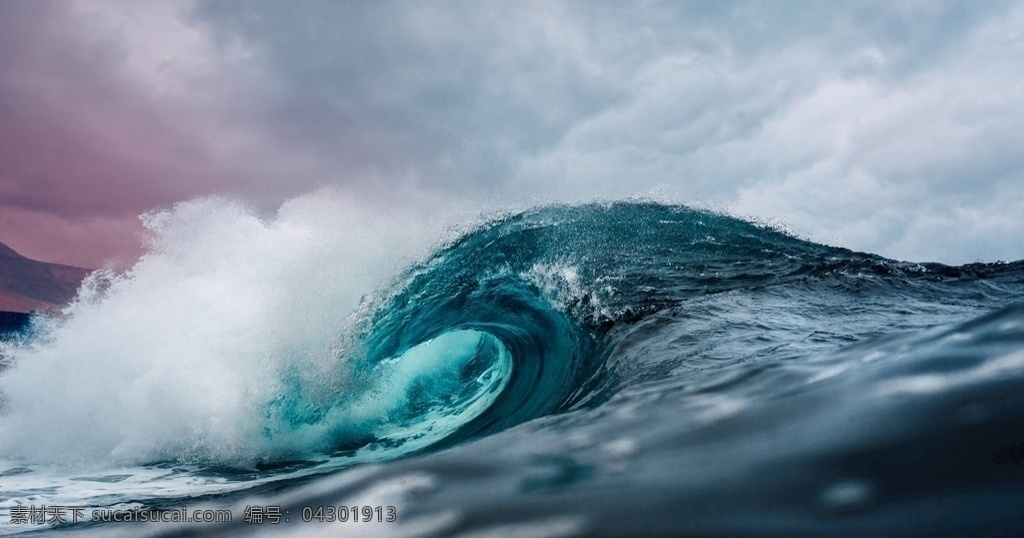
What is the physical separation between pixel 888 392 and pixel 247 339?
729 cm

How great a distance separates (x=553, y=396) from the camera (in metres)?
5.95

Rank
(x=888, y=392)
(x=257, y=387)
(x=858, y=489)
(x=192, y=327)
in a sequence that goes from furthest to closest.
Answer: (x=192, y=327), (x=257, y=387), (x=888, y=392), (x=858, y=489)

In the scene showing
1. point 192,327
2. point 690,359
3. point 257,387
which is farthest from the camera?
point 192,327

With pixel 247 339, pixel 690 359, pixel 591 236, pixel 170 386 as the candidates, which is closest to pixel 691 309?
pixel 690 359

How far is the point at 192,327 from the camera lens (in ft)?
24.6

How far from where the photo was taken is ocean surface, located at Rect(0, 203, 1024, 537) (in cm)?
102

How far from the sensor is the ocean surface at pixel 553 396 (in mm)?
1023

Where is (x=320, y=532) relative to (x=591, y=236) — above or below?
below

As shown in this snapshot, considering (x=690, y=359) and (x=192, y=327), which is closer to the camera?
(x=690, y=359)

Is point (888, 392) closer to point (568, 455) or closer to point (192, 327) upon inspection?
point (568, 455)

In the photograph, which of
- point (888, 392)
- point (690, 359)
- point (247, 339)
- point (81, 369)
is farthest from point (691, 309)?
point (81, 369)

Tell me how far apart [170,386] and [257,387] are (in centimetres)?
113

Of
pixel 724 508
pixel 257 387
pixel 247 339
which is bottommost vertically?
pixel 724 508

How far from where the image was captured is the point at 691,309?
591cm
